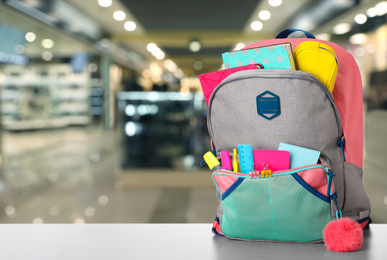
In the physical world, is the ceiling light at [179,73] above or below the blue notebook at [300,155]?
above

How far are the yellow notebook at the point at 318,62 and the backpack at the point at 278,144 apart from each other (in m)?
0.03

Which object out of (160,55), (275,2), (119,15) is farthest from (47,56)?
(275,2)

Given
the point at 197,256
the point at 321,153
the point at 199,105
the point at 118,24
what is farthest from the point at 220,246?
the point at 118,24

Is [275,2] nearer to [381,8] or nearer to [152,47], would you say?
[381,8]

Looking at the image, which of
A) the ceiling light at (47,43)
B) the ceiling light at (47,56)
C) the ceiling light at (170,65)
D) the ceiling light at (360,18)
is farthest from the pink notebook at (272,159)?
the ceiling light at (47,56)

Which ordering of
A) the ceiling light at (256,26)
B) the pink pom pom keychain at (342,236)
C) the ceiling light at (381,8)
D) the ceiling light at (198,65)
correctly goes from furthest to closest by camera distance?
the ceiling light at (381,8) < the ceiling light at (256,26) < the ceiling light at (198,65) < the pink pom pom keychain at (342,236)

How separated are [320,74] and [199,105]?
4.47 metres

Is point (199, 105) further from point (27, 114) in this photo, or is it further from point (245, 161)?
point (27, 114)

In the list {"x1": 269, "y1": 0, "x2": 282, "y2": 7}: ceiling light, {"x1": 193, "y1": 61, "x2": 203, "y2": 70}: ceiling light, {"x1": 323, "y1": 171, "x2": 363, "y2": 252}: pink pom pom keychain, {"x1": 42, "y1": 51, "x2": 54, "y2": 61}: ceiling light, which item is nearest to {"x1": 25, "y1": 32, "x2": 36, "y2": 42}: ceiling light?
{"x1": 42, "y1": 51, "x2": 54, "y2": 61}: ceiling light

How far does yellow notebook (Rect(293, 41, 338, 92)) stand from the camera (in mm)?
605

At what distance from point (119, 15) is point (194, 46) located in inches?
48.1

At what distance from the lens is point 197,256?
55 centimetres

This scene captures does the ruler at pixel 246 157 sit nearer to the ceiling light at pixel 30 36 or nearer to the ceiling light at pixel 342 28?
the ceiling light at pixel 342 28

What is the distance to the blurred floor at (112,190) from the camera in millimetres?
2832
